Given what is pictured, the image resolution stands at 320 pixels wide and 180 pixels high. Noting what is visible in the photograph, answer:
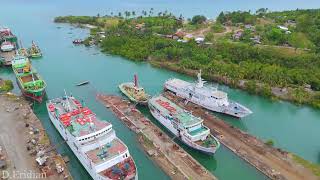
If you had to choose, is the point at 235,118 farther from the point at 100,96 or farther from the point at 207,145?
the point at 100,96

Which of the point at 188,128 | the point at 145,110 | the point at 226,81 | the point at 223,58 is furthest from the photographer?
the point at 223,58

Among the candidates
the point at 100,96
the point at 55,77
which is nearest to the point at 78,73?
the point at 55,77

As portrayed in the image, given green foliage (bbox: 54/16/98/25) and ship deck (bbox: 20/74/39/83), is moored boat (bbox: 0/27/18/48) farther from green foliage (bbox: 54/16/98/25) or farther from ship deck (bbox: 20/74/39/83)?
ship deck (bbox: 20/74/39/83)

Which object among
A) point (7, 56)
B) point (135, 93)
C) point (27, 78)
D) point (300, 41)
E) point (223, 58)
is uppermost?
point (300, 41)

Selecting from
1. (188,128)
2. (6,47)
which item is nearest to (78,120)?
(188,128)

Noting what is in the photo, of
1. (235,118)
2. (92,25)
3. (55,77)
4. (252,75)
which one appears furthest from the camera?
(92,25)

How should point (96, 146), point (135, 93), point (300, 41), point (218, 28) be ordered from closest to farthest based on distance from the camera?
point (96, 146) → point (135, 93) → point (300, 41) → point (218, 28)

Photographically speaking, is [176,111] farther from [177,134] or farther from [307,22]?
[307,22]
